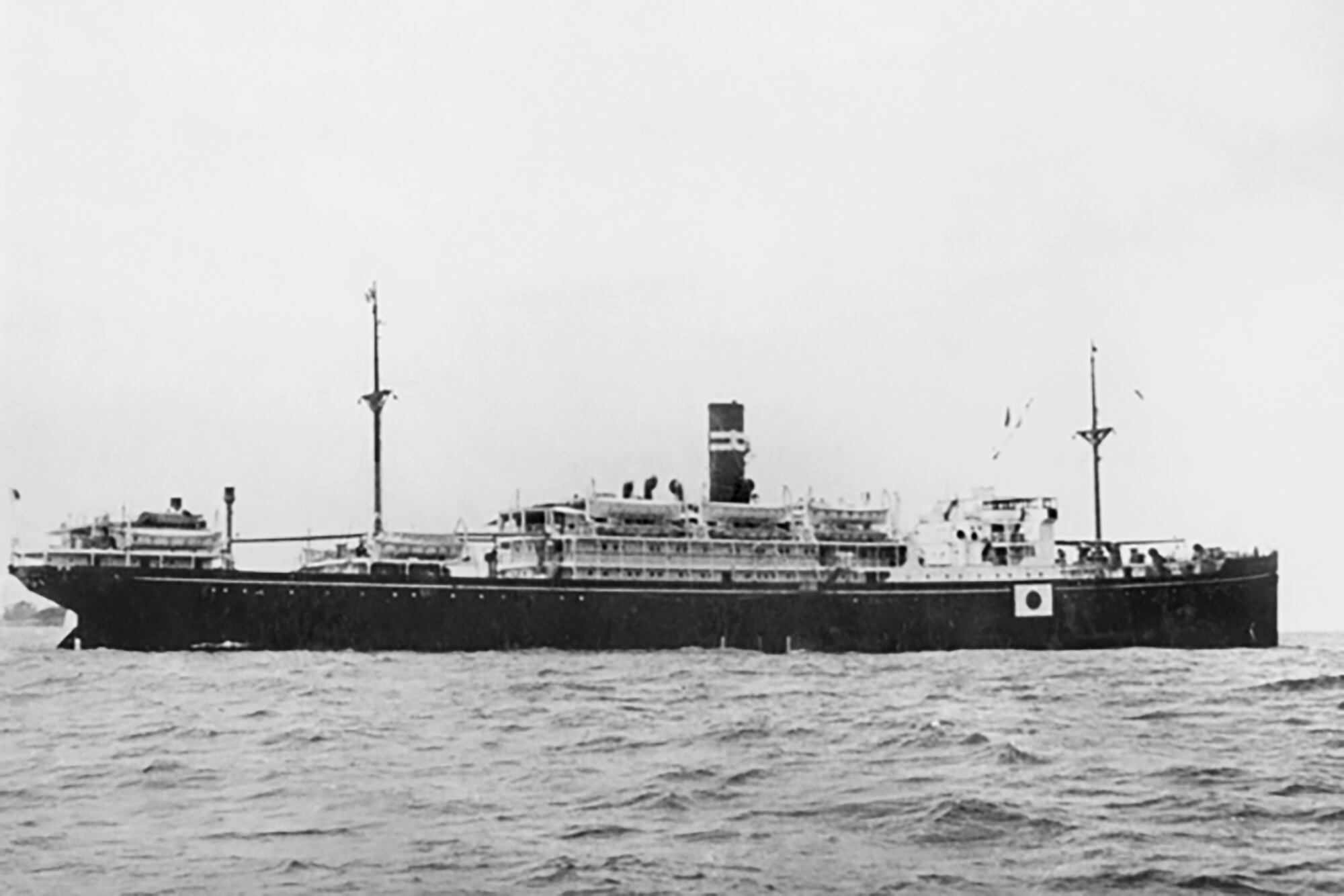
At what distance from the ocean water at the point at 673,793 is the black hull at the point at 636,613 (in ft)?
49.5

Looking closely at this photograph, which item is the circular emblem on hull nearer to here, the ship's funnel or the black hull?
the black hull

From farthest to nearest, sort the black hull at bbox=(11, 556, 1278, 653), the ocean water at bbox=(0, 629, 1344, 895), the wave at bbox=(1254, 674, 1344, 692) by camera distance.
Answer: the black hull at bbox=(11, 556, 1278, 653) → the wave at bbox=(1254, 674, 1344, 692) → the ocean water at bbox=(0, 629, 1344, 895)

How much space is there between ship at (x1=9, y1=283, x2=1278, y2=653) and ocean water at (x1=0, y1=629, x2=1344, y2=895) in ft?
50.3

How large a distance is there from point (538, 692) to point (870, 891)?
1564 cm

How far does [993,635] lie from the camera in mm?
48281

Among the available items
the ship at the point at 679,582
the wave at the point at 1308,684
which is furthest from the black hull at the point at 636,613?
the wave at the point at 1308,684

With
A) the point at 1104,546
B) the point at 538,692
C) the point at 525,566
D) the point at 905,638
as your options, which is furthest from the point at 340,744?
the point at 1104,546

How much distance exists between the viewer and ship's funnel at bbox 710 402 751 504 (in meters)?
49.6

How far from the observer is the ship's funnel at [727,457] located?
163ft

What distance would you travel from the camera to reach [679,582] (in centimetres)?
4503

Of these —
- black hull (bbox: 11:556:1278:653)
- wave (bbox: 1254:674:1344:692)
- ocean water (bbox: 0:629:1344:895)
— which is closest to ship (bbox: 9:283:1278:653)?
black hull (bbox: 11:556:1278:653)

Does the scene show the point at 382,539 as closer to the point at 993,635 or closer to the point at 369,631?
the point at 369,631

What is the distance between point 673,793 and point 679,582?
1253 inches

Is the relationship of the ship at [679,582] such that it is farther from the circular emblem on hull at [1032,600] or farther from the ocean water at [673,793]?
the ocean water at [673,793]
